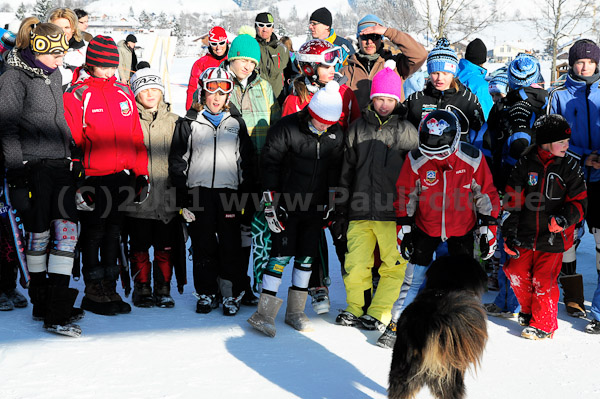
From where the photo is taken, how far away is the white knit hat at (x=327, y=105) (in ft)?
14.3

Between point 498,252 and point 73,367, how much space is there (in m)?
3.81

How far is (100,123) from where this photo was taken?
4.46 metres

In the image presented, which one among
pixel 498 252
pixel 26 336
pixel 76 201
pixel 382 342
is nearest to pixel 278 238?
pixel 382 342

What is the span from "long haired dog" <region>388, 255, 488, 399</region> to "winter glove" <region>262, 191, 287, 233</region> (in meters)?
1.59

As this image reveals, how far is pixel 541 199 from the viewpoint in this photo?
4.35m

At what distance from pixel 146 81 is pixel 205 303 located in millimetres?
1871

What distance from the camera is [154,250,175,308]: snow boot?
508 centimetres

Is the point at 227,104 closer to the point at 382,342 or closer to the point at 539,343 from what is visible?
the point at 382,342

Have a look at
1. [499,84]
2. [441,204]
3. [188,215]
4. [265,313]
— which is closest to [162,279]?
[188,215]

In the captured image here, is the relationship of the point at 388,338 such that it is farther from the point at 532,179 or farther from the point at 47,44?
the point at 47,44

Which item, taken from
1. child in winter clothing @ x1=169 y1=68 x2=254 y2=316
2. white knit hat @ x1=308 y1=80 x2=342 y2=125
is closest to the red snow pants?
white knit hat @ x1=308 y1=80 x2=342 y2=125

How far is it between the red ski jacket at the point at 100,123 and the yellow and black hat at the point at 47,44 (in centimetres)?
37

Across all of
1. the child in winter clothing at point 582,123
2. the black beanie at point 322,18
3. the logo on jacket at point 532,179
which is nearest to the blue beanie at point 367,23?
the black beanie at point 322,18

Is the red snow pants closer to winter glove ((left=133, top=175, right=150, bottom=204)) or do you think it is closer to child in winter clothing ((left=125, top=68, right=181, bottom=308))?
child in winter clothing ((left=125, top=68, right=181, bottom=308))
